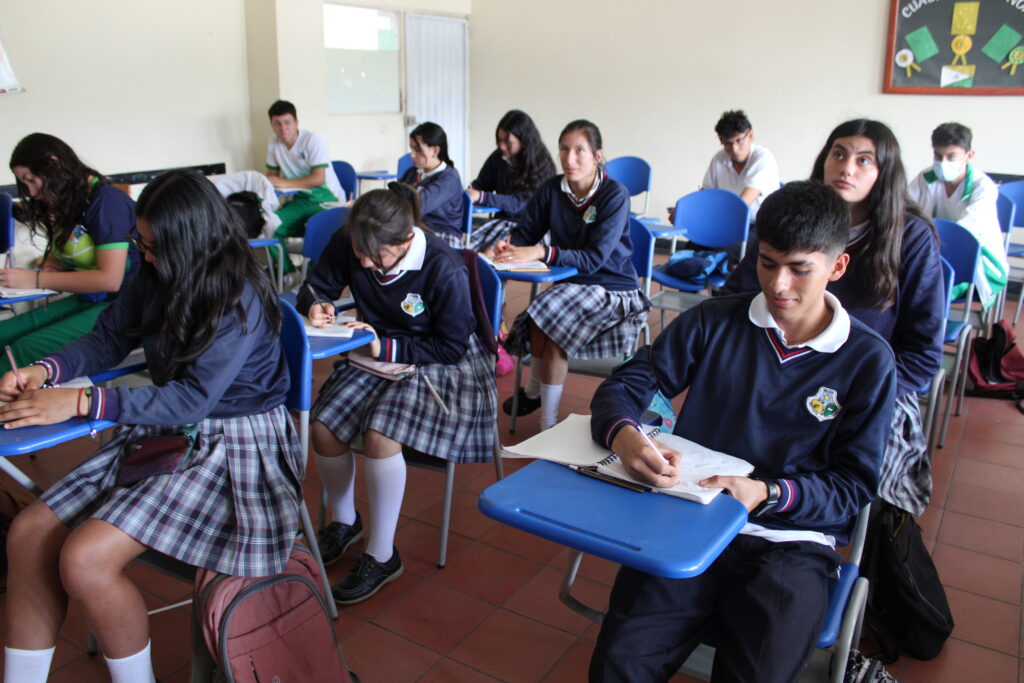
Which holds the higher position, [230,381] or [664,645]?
[230,381]

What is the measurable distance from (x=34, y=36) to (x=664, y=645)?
5.02m

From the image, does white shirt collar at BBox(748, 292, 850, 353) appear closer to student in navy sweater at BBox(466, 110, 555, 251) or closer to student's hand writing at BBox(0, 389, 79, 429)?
student's hand writing at BBox(0, 389, 79, 429)

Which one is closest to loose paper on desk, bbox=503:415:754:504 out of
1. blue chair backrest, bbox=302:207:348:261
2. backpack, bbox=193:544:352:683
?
backpack, bbox=193:544:352:683

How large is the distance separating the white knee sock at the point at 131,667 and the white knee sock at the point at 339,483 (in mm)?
673

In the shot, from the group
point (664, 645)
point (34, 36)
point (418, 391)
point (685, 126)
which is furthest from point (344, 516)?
point (685, 126)

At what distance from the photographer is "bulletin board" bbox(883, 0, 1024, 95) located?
5.07 m

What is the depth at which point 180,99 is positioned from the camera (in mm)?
5484

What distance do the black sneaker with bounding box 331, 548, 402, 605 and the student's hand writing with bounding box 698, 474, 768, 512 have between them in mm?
1161

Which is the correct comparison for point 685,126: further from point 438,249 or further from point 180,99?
point 438,249

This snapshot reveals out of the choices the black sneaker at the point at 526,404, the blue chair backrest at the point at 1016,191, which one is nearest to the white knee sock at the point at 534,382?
the black sneaker at the point at 526,404

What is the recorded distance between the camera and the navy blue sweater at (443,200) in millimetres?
4011

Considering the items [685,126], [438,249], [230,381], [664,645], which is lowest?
[664,645]

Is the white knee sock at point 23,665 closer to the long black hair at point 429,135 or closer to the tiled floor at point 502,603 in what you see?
the tiled floor at point 502,603

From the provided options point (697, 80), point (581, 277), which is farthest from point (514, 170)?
point (697, 80)
